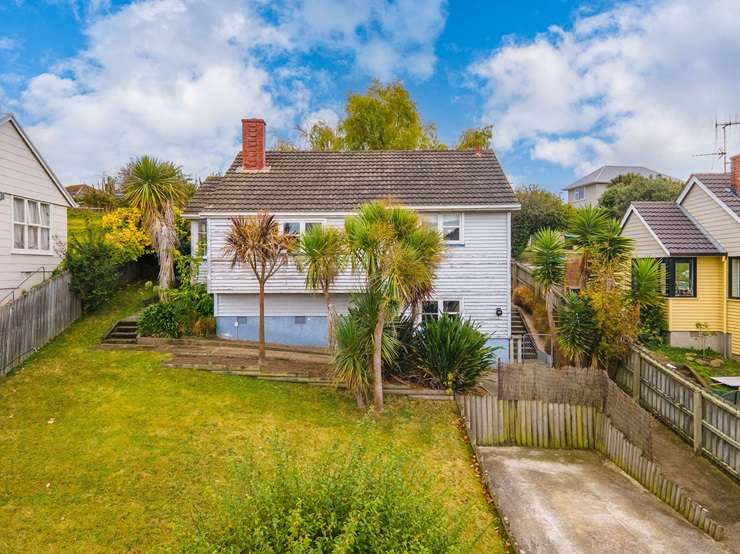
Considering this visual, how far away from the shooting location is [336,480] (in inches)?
177

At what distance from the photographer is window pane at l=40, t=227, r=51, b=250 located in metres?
17.0

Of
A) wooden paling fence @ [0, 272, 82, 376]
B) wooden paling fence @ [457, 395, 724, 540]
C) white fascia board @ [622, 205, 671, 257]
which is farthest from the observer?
white fascia board @ [622, 205, 671, 257]

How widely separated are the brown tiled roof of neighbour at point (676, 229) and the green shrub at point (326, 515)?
17.5 m

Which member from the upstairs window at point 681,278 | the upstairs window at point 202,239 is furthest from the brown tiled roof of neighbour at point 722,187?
the upstairs window at point 202,239

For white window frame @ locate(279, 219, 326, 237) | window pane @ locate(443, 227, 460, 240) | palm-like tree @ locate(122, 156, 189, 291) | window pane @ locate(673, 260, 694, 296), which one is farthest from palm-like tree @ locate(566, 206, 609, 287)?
palm-like tree @ locate(122, 156, 189, 291)

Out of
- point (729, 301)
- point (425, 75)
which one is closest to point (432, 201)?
point (729, 301)

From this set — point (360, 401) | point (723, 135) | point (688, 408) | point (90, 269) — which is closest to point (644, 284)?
point (688, 408)

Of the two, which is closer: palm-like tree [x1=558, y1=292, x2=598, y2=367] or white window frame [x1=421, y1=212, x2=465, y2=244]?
palm-like tree [x1=558, y1=292, x2=598, y2=367]

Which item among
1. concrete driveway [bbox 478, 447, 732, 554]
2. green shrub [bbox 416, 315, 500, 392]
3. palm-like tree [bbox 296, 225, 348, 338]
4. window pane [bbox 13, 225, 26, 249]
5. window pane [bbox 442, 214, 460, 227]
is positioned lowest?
concrete driveway [bbox 478, 447, 732, 554]

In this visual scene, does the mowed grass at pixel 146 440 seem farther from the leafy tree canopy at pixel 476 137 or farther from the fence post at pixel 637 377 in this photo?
the leafy tree canopy at pixel 476 137

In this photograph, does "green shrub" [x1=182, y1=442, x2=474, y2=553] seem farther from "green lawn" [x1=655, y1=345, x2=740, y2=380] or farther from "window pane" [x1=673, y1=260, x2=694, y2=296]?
"window pane" [x1=673, y1=260, x2=694, y2=296]

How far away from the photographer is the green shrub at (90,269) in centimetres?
1695

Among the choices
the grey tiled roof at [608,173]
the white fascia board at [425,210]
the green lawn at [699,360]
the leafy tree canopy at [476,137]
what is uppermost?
the grey tiled roof at [608,173]

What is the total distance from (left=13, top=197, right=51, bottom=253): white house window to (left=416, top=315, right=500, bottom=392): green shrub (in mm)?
13891
